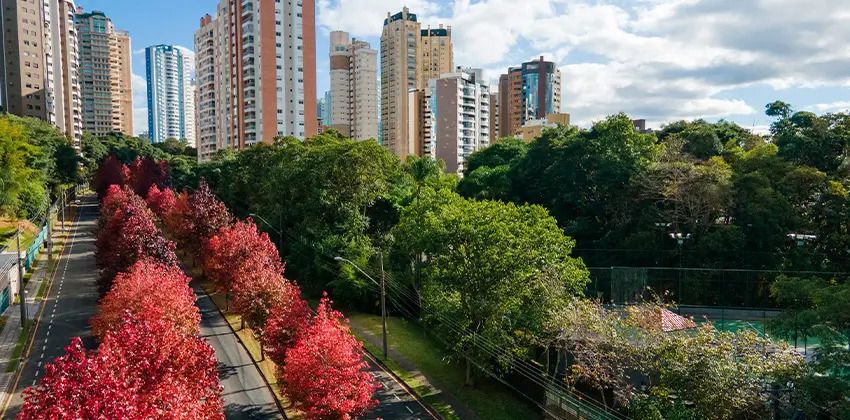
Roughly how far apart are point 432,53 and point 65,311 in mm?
103932

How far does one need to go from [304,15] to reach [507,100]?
64.2 metres

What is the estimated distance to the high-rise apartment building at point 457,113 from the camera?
102 meters

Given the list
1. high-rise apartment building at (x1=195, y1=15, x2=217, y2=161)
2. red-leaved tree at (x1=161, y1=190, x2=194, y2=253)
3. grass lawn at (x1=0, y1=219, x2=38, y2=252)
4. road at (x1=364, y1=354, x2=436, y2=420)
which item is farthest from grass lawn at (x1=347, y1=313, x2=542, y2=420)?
high-rise apartment building at (x1=195, y1=15, x2=217, y2=161)

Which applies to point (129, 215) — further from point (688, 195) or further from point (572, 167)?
point (688, 195)

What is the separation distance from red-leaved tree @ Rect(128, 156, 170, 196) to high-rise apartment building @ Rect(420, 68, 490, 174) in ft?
165

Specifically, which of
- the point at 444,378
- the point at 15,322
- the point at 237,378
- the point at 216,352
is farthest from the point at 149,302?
the point at 15,322

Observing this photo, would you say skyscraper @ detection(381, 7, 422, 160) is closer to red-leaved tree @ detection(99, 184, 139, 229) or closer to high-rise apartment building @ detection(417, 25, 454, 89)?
high-rise apartment building @ detection(417, 25, 454, 89)

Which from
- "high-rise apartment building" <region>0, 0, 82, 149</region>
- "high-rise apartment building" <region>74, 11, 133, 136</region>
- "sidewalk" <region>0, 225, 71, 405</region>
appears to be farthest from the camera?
"high-rise apartment building" <region>74, 11, 133, 136</region>

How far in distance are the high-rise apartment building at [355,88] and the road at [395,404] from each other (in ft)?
342

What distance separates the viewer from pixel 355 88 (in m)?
129

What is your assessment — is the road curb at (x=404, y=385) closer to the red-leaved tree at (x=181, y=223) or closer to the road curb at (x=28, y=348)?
the road curb at (x=28, y=348)

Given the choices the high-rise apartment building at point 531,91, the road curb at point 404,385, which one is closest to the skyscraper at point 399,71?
the high-rise apartment building at point 531,91

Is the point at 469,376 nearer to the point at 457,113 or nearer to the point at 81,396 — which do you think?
the point at 81,396

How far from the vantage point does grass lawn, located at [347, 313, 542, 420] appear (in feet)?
81.9
